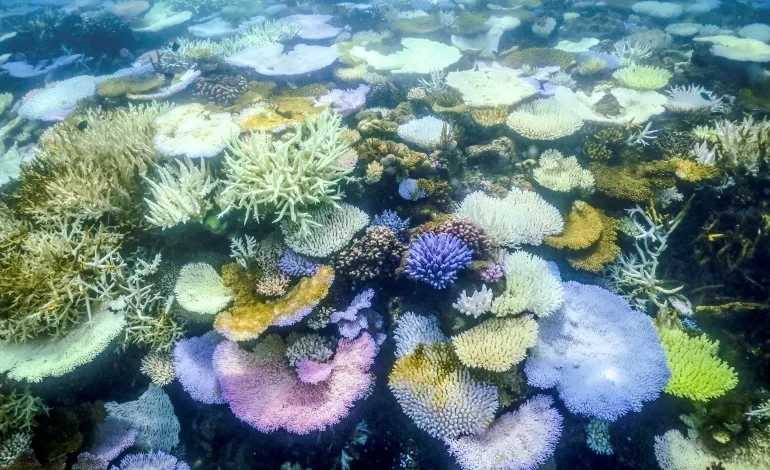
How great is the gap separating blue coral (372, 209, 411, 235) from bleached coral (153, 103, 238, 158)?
5.46 feet

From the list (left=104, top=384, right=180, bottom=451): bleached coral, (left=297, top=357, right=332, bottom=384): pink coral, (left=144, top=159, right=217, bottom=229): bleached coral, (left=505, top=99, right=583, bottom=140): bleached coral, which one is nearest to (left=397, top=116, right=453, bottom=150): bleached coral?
(left=505, top=99, right=583, bottom=140): bleached coral

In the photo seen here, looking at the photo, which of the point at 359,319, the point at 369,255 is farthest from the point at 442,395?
the point at 369,255

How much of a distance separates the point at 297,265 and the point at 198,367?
138 cm

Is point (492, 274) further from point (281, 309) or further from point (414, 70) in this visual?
point (414, 70)

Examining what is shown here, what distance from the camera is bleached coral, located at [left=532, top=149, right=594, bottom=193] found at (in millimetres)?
4473

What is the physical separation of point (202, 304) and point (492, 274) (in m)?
2.79

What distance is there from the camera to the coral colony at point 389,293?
346 centimetres

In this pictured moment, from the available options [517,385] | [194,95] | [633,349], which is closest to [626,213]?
[633,349]

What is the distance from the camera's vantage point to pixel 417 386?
11.0 ft

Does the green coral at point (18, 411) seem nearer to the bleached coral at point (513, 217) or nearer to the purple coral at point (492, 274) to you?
the purple coral at point (492, 274)

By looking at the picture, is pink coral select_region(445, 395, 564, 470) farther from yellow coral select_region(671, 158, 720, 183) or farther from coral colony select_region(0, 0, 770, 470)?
yellow coral select_region(671, 158, 720, 183)

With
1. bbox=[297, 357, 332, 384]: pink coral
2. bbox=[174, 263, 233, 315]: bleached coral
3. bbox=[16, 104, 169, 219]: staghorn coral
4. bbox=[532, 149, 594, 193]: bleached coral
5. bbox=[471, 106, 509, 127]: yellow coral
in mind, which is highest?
bbox=[16, 104, 169, 219]: staghorn coral

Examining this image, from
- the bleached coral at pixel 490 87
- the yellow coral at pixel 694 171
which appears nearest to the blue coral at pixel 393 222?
the bleached coral at pixel 490 87

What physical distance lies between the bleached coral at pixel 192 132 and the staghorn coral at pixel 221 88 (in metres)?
1.39
